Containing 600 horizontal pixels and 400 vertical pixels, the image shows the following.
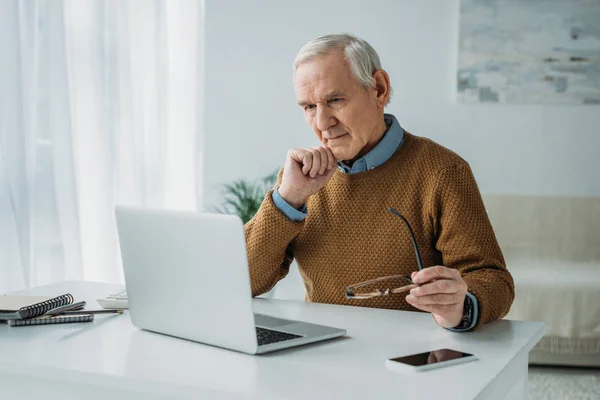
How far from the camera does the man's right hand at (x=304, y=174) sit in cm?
171

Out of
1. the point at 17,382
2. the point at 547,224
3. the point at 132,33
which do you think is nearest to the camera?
the point at 17,382

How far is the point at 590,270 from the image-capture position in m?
3.77

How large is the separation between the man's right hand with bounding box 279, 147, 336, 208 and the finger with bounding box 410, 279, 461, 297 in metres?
0.49

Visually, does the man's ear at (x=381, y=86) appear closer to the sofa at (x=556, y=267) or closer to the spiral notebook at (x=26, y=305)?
the spiral notebook at (x=26, y=305)

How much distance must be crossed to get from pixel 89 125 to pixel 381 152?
6.24 feet

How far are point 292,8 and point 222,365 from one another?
3.51 metres

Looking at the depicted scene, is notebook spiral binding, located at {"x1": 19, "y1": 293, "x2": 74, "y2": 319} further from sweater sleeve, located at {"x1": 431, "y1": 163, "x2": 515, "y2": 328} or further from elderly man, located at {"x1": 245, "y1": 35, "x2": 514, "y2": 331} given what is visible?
sweater sleeve, located at {"x1": 431, "y1": 163, "x2": 515, "y2": 328}

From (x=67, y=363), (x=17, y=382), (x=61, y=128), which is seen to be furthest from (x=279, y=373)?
(x=61, y=128)

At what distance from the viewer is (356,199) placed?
70.1 inches

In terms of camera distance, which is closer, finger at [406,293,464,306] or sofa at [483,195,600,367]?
finger at [406,293,464,306]

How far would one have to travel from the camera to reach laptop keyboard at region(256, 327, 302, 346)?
1.28 metres

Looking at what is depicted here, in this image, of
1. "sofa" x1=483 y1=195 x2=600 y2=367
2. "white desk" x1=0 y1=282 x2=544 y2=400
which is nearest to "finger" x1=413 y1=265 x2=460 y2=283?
"white desk" x1=0 y1=282 x2=544 y2=400

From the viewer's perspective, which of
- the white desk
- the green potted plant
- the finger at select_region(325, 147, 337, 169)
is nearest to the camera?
the white desk

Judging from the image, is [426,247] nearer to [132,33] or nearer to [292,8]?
[132,33]
